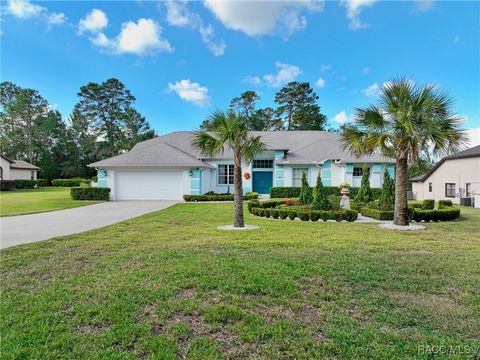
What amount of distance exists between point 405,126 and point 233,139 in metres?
5.29

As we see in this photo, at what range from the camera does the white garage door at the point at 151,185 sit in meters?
21.2

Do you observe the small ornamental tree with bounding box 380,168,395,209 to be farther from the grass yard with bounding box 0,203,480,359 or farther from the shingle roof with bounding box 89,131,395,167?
the grass yard with bounding box 0,203,480,359

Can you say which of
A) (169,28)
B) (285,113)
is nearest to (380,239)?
(169,28)

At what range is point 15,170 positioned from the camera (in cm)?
3897

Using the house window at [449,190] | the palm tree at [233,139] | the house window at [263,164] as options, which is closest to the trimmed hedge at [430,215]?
the palm tree at [233,139]

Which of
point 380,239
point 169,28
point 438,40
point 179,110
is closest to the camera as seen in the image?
point 380,239

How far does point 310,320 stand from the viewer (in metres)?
3.13

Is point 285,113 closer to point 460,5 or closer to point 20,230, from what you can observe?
point 460,5

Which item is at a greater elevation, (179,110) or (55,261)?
(179,110)

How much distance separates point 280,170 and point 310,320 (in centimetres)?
2070

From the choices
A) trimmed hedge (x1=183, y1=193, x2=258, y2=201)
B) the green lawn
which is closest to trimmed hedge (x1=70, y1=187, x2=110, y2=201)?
the green lawn

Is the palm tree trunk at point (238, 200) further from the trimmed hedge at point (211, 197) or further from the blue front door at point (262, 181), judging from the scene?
the blue front door at point (262, 181)

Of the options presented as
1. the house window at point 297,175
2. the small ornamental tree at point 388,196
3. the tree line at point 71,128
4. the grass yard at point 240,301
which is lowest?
the grass yard at point 240,301

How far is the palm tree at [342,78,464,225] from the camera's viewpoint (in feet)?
29.4
